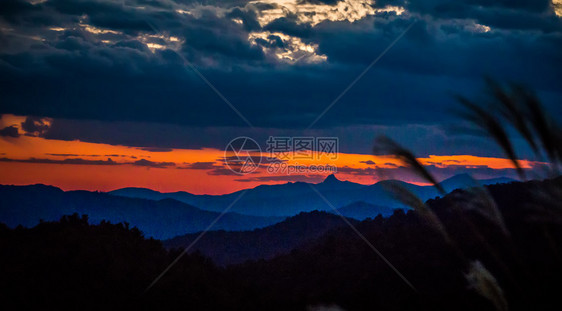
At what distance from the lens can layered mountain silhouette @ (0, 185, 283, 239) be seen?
239ft

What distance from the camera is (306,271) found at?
28641mm

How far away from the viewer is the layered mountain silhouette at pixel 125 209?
7275 centimetres

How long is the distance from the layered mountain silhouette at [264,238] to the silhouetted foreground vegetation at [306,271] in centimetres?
1169

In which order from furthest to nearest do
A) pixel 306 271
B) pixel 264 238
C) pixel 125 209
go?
pixel 125 209
pixel 264 238
pixel 306 271

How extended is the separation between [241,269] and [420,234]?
12022mm

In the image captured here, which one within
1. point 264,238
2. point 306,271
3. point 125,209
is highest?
point 125,209

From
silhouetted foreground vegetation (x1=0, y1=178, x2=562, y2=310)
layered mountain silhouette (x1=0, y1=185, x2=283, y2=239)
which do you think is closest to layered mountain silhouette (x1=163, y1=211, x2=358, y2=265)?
silhouetted foreground vegetation (x1=0, y1=178, x2=562, y2=310)

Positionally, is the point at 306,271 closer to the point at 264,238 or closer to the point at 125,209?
the point at 264,238

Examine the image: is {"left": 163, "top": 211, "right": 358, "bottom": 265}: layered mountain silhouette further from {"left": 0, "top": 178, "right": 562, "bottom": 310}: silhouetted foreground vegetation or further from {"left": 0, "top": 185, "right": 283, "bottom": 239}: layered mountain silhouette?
{"left": 0, "top": 185, "right": 283, "bottom": 239}: layered mountain silhouette

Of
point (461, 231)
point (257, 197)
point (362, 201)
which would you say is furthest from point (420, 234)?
point (257, 197)

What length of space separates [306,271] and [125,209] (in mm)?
63286

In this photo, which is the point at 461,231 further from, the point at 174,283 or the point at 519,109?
the point at 519,109

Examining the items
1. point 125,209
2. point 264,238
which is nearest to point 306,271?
point 264,238

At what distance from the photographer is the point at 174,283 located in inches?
659
